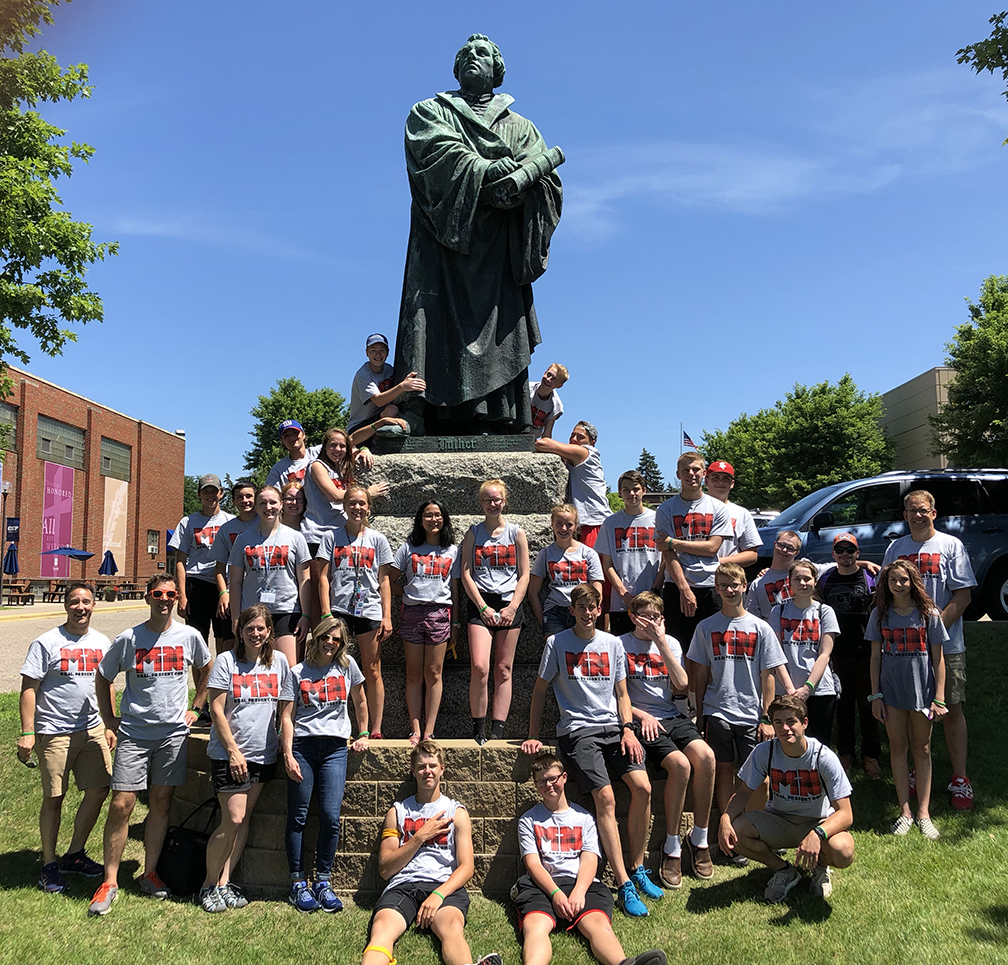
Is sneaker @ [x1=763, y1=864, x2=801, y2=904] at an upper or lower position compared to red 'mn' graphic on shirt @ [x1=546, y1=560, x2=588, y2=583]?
lower

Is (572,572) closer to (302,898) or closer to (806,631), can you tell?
(806,631)

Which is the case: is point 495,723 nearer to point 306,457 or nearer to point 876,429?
point 306,457

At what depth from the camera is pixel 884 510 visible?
1074 cm

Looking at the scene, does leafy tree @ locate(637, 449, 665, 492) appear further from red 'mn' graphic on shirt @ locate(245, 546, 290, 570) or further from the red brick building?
red 'mn' graphic on shirt @ locate(245, 546, 290, 570)

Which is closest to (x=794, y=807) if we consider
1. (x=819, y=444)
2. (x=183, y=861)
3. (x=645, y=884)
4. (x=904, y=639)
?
(x=645, y=884)

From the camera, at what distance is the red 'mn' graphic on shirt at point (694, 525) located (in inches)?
231

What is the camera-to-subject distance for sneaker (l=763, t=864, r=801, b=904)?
182 inches

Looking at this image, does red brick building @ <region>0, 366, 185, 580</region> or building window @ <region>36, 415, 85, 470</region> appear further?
building window @ <region>36, 415, 85, 470</region>

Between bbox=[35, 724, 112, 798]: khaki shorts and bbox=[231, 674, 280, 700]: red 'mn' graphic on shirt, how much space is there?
908 millimetres

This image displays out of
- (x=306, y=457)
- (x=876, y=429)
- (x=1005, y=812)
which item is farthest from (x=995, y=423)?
(x=306, y=457)

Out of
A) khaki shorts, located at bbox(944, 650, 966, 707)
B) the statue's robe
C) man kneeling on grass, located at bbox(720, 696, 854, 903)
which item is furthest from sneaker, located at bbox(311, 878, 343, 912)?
khaki shorts, located at bbox(944, 650, 966, 707)

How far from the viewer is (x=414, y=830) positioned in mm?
4719

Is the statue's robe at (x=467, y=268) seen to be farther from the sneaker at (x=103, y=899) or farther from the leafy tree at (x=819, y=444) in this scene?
the leafy tree at (x=819, y=444)

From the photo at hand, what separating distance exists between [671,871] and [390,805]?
64.5 inches
